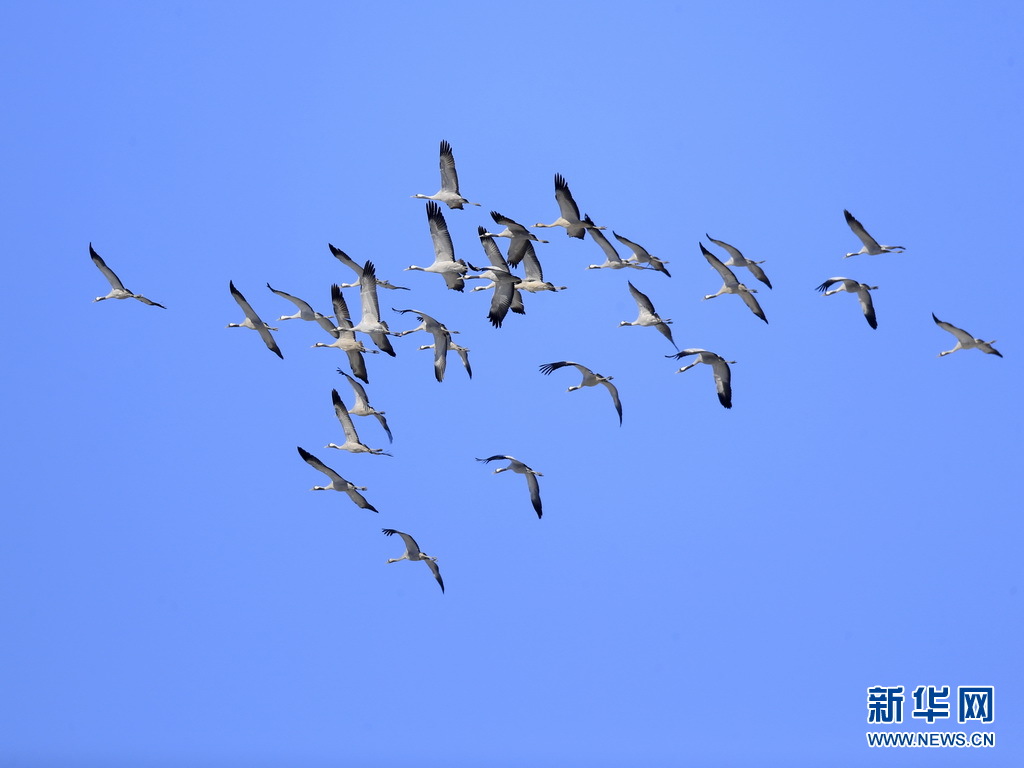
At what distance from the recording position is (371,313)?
131 ft

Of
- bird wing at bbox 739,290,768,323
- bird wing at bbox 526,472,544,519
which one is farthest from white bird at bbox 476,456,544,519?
bird wing at bbox 739,290,768,323

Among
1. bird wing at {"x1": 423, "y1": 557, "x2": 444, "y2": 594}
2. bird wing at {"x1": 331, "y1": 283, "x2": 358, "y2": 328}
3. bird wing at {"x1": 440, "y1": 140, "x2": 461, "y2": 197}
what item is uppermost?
bird wing at {"x1": 440, "y1": 140, "x2": 461, "y2": 197}

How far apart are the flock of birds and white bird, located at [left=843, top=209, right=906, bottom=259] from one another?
24 mm

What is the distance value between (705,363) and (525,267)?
5.00m

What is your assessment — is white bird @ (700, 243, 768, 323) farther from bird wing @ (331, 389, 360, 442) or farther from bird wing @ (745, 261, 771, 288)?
bird wing @ (331, 389, 360, 442)

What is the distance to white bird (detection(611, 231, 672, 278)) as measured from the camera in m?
40.2

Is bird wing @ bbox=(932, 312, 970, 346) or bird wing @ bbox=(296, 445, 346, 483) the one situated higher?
bird wing @ bbox=(932, 312, 970, 346)

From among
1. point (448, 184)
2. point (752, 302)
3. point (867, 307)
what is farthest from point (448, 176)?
point (867, 307)

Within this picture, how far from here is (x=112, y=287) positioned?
42031 millimetres

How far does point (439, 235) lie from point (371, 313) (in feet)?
7.97

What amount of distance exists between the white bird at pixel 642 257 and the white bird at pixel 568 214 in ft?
3.68

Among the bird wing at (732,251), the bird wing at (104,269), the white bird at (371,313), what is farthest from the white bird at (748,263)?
the bird wing at (104,269)

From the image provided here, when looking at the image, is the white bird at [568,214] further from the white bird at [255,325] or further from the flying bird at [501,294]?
the white bird at [255,325]

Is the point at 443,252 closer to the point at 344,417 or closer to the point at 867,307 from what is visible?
the point at 344,417
